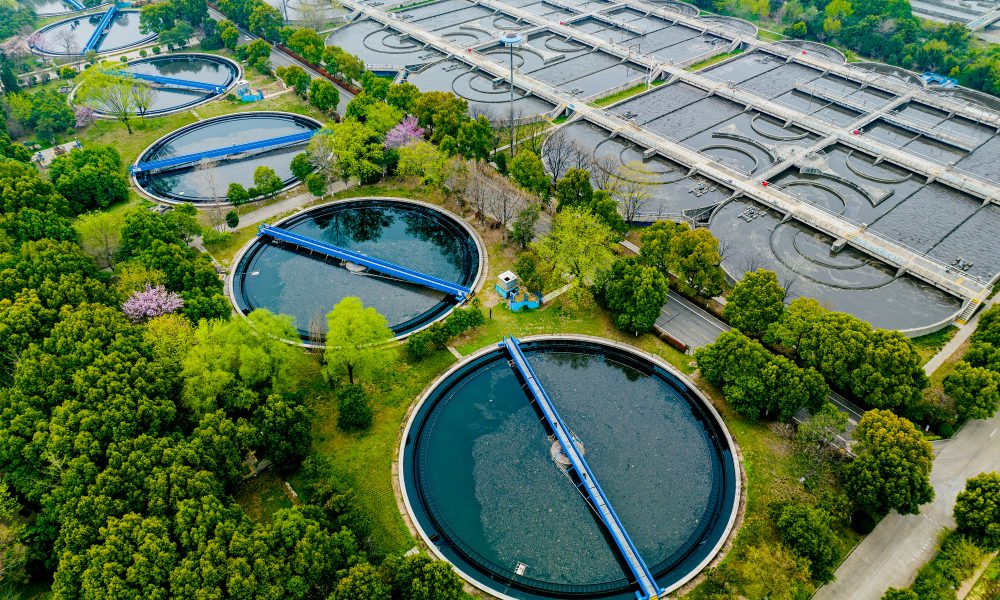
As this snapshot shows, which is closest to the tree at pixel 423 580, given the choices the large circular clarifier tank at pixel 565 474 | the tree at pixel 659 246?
the large circular clarifier tank at pixel 565 474

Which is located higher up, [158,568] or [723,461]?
[158,568]

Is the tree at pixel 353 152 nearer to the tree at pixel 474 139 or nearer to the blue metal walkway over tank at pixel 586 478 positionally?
the tree at pixel 474 139

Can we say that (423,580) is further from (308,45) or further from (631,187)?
(308,45)

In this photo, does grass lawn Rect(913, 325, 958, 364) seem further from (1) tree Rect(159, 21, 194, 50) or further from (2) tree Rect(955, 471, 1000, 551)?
(1) tree Rect(159, 21, 194, 50)

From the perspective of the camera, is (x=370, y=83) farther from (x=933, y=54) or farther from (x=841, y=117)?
(x=933, y=54)

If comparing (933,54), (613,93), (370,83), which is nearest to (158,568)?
(370,83)

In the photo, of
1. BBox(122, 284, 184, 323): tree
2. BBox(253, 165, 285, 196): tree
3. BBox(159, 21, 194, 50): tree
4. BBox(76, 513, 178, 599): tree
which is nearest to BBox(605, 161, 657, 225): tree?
BBox(253, 165, 285, 196): tree
